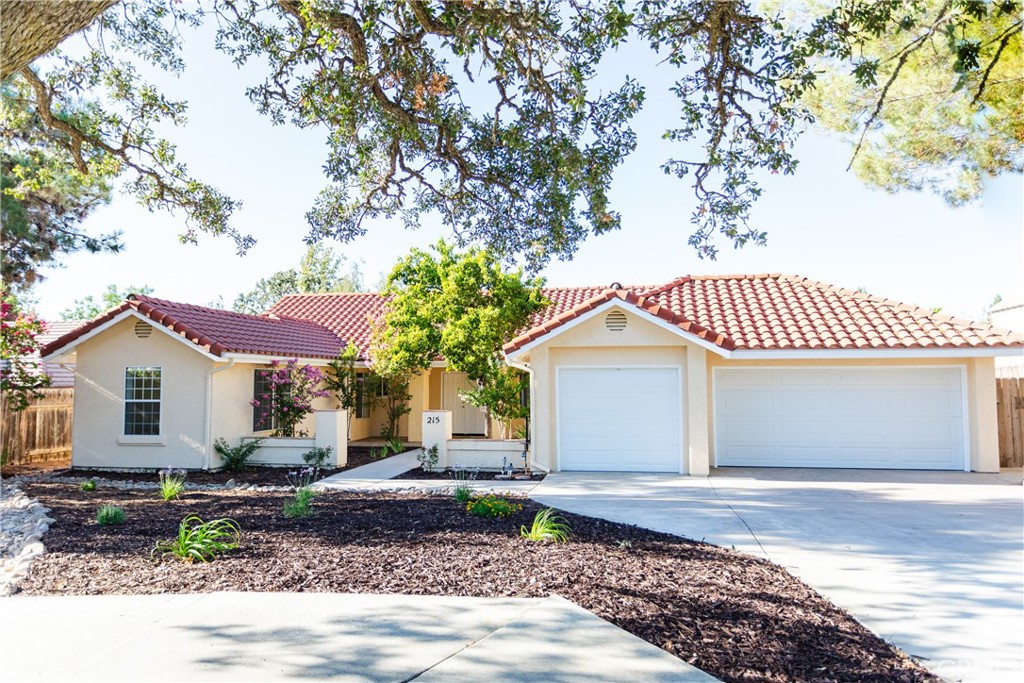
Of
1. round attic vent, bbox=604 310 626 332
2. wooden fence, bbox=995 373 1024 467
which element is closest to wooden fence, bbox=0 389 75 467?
round attic vent, bbox=604 310 626 332

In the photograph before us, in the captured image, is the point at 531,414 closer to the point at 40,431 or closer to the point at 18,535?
the point at 18,535

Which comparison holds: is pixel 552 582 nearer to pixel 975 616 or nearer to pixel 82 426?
pixel 975 616

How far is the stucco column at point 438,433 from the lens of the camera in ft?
47.2

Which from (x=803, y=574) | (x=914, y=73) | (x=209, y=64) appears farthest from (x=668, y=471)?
(x=209, y=64)

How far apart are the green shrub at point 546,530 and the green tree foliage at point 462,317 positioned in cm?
751

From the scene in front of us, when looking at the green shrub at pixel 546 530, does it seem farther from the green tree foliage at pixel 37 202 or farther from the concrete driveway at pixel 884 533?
the green tree foliage at pixel 37 202

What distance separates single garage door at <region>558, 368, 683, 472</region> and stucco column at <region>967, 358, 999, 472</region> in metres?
6.45

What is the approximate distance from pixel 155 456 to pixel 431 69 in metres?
11.8

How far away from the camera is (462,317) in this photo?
52.3 ft

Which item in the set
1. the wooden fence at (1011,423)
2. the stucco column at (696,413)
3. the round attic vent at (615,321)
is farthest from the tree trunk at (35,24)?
the wooden fence at (1011,423)

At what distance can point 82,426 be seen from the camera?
1565 cm

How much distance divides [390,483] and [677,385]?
6276 mm

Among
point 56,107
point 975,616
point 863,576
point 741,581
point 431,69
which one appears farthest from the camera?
point 56,107

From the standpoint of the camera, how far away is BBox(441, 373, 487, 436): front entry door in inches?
856
